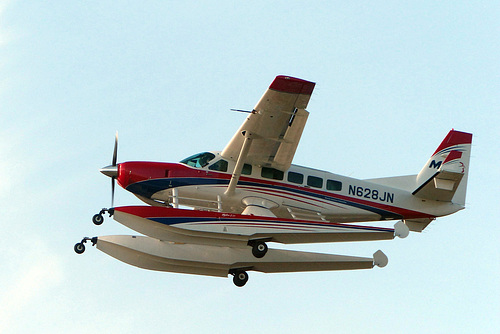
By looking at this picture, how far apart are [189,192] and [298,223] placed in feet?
10.3

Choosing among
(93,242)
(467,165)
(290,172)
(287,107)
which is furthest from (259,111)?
(467,165)

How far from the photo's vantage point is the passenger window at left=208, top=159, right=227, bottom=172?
18.8m

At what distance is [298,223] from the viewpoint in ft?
56.0

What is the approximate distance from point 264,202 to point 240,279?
7.10 feet

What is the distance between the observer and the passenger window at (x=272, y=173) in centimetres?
1880

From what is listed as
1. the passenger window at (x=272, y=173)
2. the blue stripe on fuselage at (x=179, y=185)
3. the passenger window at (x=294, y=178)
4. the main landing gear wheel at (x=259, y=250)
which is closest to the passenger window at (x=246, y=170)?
the blue stripe on fuselage at (x=179, y=185)

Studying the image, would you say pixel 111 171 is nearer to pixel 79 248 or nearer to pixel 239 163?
pixel 79 248

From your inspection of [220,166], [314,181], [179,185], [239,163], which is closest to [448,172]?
[314,181]

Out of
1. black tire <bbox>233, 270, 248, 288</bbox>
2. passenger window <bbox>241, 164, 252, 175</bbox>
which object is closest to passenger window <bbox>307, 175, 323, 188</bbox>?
passenger window <bbox>241, 164, 252, 175</bbox>

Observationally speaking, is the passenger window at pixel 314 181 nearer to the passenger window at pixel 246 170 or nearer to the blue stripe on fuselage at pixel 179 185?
the blue stripe on fuselage at pixel 179 185

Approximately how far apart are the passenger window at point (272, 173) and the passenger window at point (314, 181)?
76cm

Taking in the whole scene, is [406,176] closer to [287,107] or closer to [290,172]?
[290,172]

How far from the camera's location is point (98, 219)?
1725 centimetres

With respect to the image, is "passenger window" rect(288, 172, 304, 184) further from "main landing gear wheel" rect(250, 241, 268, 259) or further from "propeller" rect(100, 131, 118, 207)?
"propeller" rect(100, 131, 118, 207)
